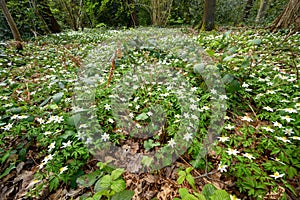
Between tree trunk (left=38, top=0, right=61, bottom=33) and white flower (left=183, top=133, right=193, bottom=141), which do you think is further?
tree trunk (left=38, top=0, right=61, bottom=33)

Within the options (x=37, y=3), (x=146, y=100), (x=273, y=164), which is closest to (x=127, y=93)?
(x=146, y=100)

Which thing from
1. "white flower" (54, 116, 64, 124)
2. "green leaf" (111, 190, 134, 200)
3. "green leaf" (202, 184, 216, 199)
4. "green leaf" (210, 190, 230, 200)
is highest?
"white flower" (54, 116, 64, 124)

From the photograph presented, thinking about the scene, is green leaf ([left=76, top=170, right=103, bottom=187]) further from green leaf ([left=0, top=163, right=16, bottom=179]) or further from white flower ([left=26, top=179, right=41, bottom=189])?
green leaf ([left=0, top=163, right=16, bottom=179])

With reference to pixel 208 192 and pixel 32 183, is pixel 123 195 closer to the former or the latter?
pixel 208 192

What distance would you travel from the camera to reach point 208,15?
574cm

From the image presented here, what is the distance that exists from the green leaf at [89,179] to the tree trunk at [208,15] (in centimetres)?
603

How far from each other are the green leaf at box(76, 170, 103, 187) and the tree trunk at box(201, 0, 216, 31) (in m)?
6.03

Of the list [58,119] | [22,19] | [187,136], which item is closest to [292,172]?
[187,136]

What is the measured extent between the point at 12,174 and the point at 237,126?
2.27m

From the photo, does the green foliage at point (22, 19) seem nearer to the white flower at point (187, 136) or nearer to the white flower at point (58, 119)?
the white flower at point (58, 119)

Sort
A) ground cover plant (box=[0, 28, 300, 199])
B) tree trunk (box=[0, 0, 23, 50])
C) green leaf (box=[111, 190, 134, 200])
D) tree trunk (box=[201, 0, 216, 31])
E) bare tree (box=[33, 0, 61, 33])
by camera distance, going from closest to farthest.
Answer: green leaf (box=[111, 190, 134, 200]) < ground cover plant (box=[0, 28, 300, 199]) < tree trunk (box=[0, 0, 23, 50]) < tree trunk (box=[201, 0, 216, 31]) < bare tree (box=[33, 0, 61, 33])

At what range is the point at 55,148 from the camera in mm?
1563

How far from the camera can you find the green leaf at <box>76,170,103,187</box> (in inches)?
53.2

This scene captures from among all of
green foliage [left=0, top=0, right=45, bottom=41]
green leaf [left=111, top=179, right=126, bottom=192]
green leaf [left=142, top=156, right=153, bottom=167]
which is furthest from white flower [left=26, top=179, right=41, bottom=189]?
green foliage [left=0, top=0, right=45, bottom=41]
